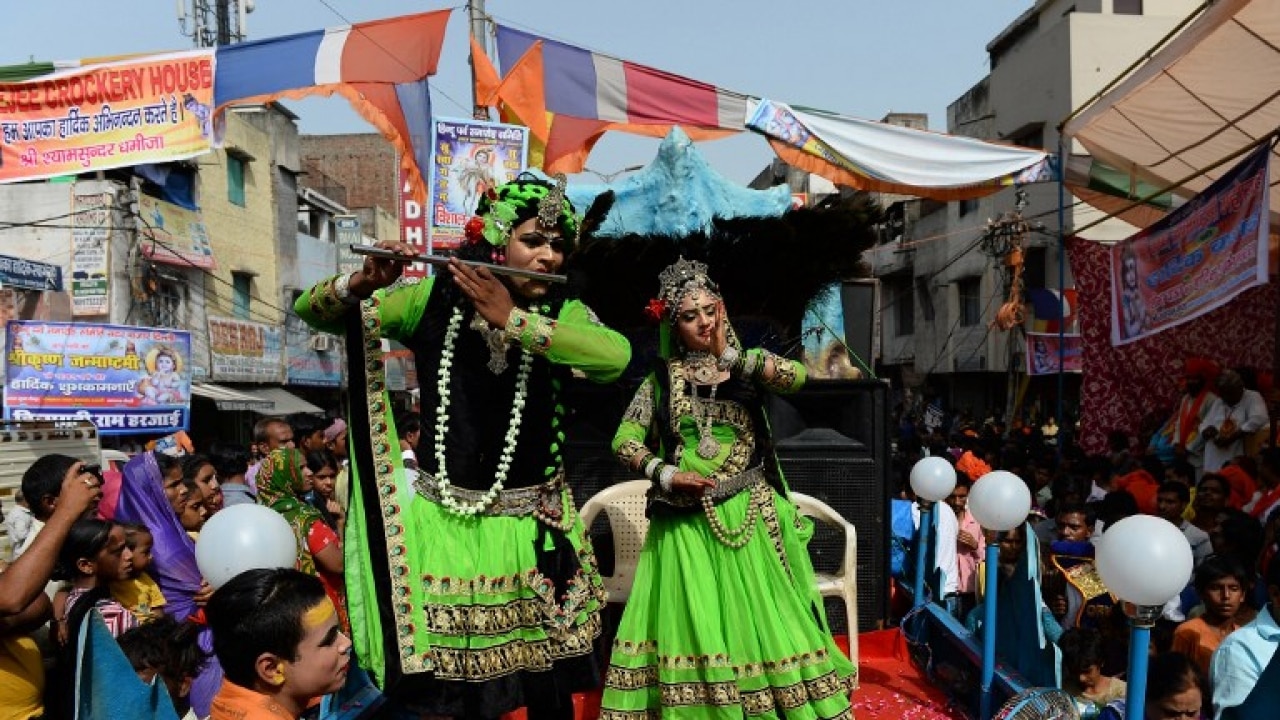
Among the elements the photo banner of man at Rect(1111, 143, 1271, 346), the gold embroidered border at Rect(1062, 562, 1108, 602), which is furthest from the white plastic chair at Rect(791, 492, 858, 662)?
the photo banner of man at Rect(1111, 143, 1271, 346)

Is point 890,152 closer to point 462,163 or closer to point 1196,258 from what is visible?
point 1196,258

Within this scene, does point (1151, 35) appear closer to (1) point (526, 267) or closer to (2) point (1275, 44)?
(2) point (1275, 44)

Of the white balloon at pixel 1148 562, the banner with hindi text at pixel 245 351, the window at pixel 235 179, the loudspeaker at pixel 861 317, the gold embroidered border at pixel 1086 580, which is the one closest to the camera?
the white balloon at pixel 1148 562

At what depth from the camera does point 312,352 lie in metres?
26.1

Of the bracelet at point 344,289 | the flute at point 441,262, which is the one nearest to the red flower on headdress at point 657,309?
the flute at point 441,262

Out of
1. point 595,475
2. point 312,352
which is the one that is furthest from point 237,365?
point 595,475

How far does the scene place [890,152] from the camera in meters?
8.32

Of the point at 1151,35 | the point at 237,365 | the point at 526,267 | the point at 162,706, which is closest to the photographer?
the point at 162,706

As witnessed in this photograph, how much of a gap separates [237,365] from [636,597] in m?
19.8

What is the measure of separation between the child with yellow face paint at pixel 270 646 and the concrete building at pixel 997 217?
47.3 feet

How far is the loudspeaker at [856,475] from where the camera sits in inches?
210

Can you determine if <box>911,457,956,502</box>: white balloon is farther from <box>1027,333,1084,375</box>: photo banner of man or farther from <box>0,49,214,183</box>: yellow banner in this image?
<box>1027,333,1084,375</box>: photo banner of man

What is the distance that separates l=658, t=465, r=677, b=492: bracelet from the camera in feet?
12.3

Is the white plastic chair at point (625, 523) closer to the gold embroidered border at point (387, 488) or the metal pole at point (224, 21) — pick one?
the gold embroidered border at point (387, 488)
